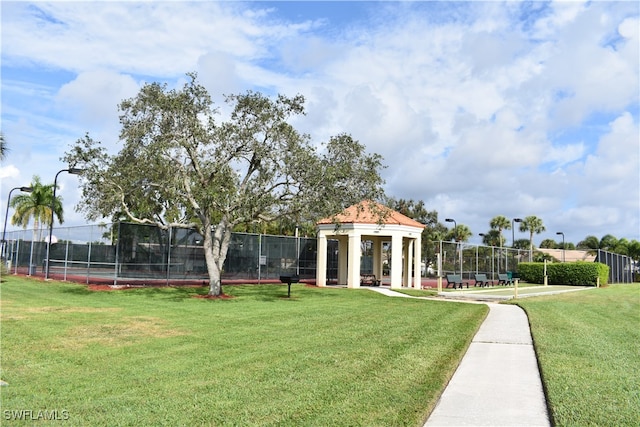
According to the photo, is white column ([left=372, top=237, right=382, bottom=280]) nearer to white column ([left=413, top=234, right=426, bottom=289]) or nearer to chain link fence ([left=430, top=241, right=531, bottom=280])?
white column ([left=413, top=234, right=426, bottom=289])

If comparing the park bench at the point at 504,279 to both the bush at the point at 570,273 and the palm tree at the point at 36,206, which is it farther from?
the palm tree at the point at 36,206

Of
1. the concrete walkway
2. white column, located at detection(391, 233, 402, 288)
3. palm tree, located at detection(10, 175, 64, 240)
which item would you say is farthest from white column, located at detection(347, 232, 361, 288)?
palm tree, located at detection(10, 175, 64, 240)

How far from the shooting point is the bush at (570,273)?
120ft

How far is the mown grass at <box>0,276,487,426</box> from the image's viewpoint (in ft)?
18.3

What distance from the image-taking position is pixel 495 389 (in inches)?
266

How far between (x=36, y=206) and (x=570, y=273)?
46.9 meters

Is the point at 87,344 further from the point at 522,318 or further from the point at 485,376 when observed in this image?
the point at 522,318

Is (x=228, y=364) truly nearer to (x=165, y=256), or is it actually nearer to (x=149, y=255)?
(x=149, y=255)

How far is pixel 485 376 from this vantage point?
294 inches

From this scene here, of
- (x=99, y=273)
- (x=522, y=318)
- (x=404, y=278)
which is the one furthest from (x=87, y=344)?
(x=404, y=278)

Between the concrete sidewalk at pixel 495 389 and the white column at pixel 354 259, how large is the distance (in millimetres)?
18905

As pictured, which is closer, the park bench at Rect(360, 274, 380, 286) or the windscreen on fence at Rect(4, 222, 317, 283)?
the windscreen on fence at Rect(4, 222, 317, 283)

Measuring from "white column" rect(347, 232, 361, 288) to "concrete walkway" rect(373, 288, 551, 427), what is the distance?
18904 millimetres

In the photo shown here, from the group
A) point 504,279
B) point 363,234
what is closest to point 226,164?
point 363,234
